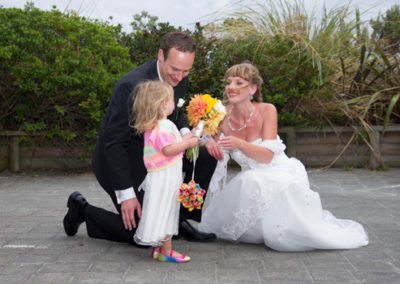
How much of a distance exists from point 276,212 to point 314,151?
428 centimetres

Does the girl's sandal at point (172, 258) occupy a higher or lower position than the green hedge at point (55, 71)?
lower

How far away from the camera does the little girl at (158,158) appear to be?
4.17 m

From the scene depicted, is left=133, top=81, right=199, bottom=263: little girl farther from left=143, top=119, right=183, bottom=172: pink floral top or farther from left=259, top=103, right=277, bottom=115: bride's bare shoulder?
left=259, top=103, right=277, bottom=115: bride's bare shoulder

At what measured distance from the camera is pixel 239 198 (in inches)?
188

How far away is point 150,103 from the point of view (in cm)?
415

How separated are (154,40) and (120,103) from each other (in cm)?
494

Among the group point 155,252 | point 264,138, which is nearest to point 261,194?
point 264,138

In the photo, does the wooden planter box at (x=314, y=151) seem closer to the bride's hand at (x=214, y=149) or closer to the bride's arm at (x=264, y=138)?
the bride's arm at (x=264, y=138)

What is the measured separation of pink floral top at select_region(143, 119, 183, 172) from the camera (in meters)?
4.19

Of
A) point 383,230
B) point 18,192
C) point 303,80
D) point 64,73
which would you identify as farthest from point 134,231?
point 303,80

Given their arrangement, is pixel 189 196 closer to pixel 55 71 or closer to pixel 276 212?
pixel 276 212

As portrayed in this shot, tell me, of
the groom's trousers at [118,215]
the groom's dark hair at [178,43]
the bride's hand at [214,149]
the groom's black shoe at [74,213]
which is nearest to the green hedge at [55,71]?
the groom's black shoe at [74,213]

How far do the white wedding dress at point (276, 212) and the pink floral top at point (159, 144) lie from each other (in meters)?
0.71

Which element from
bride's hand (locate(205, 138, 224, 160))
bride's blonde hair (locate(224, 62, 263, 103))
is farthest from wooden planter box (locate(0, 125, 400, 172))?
bride's hand (locate(205, 138, 224, 160))
